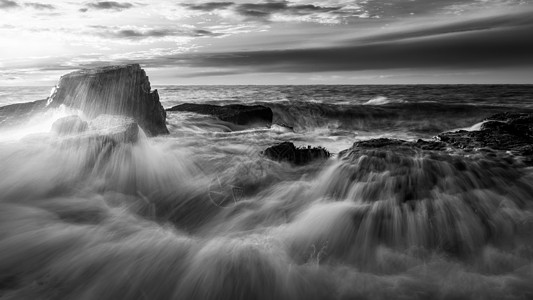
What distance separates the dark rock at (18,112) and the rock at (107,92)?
1.18 meters

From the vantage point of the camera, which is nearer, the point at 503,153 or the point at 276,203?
the point at 276,203

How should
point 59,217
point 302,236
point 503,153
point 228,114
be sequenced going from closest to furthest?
1. point 302,236
2. point 59,217
3. point 503,153
4. point 228,114

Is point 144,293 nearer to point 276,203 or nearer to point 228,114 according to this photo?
point 276,203

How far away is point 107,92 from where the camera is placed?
9500mm

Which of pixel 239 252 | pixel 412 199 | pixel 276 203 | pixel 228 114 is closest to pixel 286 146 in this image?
pixel 276 203

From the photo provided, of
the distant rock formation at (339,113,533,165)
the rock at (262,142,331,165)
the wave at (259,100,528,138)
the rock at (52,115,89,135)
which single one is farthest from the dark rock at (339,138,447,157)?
the wave at (259,100,528,138)

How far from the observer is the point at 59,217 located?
5305 mm

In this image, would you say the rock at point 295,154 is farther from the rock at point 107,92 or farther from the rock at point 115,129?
the rock at point 107,92

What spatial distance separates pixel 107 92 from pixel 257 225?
21.0 feet

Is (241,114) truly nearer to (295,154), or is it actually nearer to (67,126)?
(295,154)

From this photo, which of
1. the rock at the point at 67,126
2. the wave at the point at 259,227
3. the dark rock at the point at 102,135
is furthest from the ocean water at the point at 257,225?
the rock at the point at 67,126

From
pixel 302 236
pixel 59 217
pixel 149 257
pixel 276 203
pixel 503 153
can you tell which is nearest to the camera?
pixel 149 257

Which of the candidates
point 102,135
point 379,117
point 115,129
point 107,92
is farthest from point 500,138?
point 379,117

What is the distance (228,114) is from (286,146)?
25.4 ft
